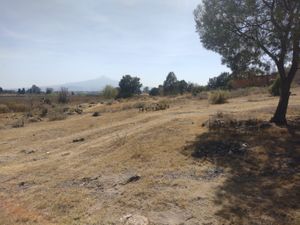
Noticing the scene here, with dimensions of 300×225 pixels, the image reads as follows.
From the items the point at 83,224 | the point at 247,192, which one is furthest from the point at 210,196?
the point at 83,224

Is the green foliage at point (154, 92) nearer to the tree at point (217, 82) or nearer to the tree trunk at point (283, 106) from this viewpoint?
the tree at point (217, 82)

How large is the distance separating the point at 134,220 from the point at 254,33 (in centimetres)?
968

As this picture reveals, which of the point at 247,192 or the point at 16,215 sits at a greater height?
the point at 247,192

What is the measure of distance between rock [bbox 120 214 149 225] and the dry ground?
0.50 feet

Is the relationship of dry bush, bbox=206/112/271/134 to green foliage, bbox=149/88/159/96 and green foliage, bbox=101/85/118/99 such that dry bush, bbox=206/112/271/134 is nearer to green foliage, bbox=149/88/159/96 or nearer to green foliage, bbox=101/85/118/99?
green foliage, bbox=101/85/118/99

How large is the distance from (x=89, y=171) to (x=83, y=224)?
167 inches

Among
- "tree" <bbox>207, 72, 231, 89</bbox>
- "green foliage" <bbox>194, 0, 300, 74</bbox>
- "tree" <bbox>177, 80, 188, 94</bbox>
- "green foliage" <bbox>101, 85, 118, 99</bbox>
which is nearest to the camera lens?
"green foliage" <bbox>194, 0, 300, 74</bbox>

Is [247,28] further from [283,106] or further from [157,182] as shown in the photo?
[157,182]

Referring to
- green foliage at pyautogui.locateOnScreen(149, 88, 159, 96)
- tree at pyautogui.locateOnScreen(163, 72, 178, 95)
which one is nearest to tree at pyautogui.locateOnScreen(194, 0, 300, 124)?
tree at pyautogui.locateOnScreen(163, 72, 178, 95)

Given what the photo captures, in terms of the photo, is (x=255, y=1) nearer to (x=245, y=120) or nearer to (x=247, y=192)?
(x=245, y=120)

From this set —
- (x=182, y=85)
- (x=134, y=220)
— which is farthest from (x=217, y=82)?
(x=134, y=220)

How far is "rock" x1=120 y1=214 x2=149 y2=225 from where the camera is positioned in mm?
8477

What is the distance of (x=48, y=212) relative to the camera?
9859 millimetres

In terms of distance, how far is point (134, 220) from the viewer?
28.3ft
